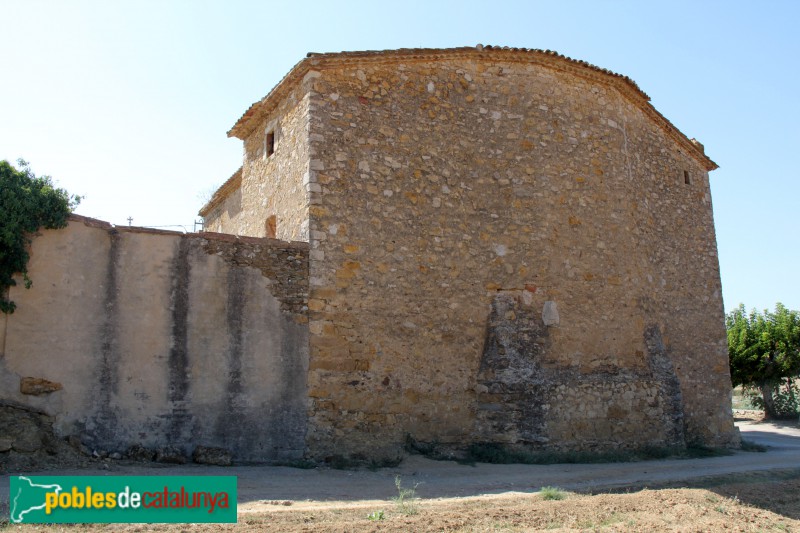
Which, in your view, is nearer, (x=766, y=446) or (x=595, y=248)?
(x=595, y=248)

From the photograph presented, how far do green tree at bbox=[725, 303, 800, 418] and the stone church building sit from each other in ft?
35.9

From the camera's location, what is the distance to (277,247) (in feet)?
33.1

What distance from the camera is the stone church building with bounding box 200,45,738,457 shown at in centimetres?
1041

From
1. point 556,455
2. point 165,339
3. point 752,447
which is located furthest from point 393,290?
point 752,447

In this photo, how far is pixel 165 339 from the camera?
923 cm

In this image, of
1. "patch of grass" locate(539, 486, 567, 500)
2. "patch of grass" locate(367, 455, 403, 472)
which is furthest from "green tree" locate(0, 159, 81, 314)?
"patch of grass" locate(539, 486, 567, 500)

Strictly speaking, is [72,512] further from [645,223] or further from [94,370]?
[645,223]

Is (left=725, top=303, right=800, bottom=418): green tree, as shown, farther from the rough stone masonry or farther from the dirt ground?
the dirt ground

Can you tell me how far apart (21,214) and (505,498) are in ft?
21.7

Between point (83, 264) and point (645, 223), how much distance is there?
10.0 m

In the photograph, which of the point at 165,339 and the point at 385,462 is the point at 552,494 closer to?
the point at 385,462

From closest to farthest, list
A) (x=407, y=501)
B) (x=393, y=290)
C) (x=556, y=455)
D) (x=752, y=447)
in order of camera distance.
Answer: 1. (x=407, y=501)
2. (x=393, y=290)
3. (x=556, y=455)
4. (x=752, y=447)

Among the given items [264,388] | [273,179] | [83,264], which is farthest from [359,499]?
[273,179]

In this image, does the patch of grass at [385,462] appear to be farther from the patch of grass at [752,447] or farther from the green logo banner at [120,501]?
the patch of grass at [752,447]
